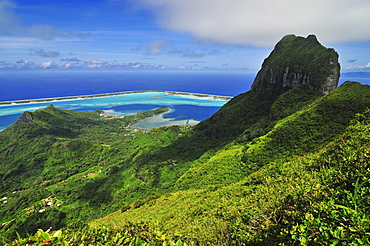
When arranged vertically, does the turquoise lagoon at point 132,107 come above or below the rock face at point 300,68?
below

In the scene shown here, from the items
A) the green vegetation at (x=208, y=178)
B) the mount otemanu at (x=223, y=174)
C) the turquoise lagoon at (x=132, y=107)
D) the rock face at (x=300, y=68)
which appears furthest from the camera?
the turquoise lagoon at (x=132, y=107)

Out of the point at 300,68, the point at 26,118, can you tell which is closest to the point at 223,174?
the point at 300,68

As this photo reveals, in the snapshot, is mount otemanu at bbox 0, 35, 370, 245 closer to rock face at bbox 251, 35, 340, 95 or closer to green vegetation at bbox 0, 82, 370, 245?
green vegetation at bbox 0, 82, 370, 245

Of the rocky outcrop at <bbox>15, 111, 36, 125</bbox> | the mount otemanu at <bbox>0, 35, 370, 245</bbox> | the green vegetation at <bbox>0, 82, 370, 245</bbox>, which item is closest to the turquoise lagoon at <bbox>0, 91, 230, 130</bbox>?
the rocky outcrop at <bbox>15, 111, 36, 125</bbox>

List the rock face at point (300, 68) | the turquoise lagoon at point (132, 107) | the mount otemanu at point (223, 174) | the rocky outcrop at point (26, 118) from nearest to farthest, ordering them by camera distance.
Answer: the mount otemanu at point (223, 174) → the rock face at point (300, 68) → the rocky outcrop at point (26, 118) → the turquoise lagoon at point (132, 107)

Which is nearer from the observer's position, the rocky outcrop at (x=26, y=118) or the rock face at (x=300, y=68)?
the rock face at (x=300, y=68)

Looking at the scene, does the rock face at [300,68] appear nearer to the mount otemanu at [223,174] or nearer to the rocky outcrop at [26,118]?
the mount otemanu at [223,174]

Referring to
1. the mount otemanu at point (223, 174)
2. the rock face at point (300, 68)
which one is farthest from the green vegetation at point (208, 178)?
the rock face at point (300, 68)

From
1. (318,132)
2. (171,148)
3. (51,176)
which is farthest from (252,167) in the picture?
(51,176)
